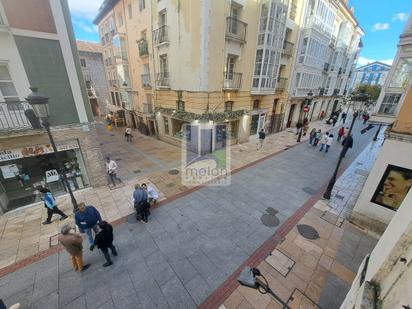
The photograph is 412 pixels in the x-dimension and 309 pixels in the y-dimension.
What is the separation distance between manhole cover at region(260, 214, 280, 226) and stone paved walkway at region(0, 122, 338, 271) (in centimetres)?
397

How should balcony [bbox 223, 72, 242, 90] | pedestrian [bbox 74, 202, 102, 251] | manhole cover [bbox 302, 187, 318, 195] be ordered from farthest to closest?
balcony [bbox 223, 72, 242, 90] → manhole cover [bbox 302, 187, 318, 195] → pedestrian [bbox 74, 202, 102, 251]

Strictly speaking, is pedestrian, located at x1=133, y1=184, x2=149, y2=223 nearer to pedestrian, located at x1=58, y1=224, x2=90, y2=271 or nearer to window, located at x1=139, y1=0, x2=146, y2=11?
pedestrian, located at x1=58, y1=224, x2=90, y2=271

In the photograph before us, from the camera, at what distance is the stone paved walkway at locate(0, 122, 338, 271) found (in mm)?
5746

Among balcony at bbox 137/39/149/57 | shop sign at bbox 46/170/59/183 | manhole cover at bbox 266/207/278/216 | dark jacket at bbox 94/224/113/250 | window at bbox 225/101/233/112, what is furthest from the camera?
balcony at bbox 137/39/149/57

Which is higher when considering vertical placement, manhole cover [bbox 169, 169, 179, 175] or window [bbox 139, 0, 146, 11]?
window [bbox 139, 0, 146, 11]

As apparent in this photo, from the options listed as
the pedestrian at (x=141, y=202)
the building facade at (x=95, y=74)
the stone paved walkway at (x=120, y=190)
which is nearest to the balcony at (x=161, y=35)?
the stone paved walkway at (x=120, y=190)

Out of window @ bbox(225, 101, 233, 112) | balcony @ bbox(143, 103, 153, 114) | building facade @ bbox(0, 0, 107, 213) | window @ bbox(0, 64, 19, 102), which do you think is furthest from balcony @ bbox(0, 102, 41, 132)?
balcony @ bbox(143, 103, 153, 114)

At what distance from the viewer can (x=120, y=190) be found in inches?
341

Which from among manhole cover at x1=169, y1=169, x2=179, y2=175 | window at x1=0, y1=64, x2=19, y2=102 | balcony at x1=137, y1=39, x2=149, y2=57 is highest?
balcony at x1=137, y1=39, x2=149, y2=57

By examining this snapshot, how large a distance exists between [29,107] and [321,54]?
92.5ft

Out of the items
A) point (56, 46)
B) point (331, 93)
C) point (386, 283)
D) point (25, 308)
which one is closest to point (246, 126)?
point (56, 46)

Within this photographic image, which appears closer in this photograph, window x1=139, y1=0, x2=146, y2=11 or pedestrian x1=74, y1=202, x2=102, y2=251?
pedestrian x1=74, y1=202, x2=102, y2=251

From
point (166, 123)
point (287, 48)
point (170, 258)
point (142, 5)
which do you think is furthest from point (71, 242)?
point (287, 48)

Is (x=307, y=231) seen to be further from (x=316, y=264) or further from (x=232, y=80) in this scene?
(x=232, y=80)
